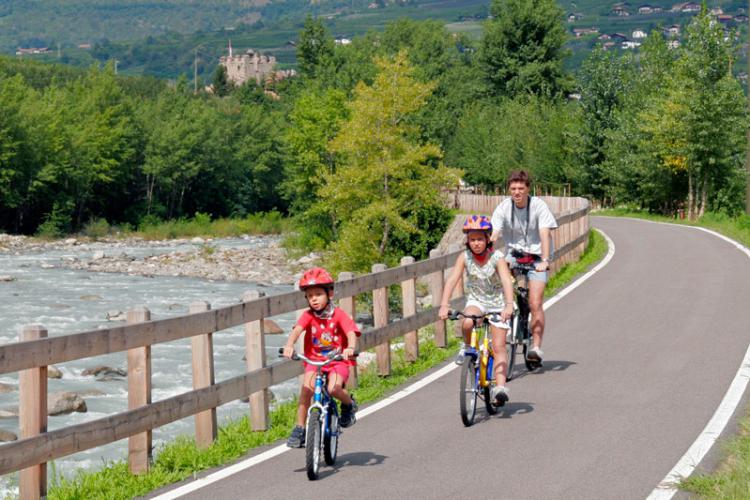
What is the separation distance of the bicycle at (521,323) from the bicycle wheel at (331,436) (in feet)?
12.7

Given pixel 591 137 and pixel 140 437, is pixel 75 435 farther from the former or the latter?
pixel 591 137

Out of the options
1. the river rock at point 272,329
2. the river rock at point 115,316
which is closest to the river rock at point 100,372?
the river rock at point 272,329

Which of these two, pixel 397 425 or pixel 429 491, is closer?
pixel 429 491

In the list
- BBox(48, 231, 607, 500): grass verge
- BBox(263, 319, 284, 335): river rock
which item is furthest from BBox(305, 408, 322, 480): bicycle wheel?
BBox(263, 319, 284, 335): river rock

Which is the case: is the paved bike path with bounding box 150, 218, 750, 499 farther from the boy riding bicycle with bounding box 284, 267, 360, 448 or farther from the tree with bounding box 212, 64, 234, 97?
the tree with bounding box 212, 64, 234, 97

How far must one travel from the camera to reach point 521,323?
1291 centimetres

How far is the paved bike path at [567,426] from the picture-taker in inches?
327

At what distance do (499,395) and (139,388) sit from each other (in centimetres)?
326

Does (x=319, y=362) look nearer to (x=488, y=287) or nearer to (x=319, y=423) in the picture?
(x=319, y=423)

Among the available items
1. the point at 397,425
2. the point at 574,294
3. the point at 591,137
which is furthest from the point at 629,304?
the point at 591,137

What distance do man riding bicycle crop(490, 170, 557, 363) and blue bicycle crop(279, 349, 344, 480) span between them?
4.22m

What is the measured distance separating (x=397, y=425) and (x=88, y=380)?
15.7 meters

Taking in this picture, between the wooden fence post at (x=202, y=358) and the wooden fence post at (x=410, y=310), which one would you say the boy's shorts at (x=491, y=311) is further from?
the wooden fence post at (x=410, y=310)

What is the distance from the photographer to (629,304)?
63.2 feet
